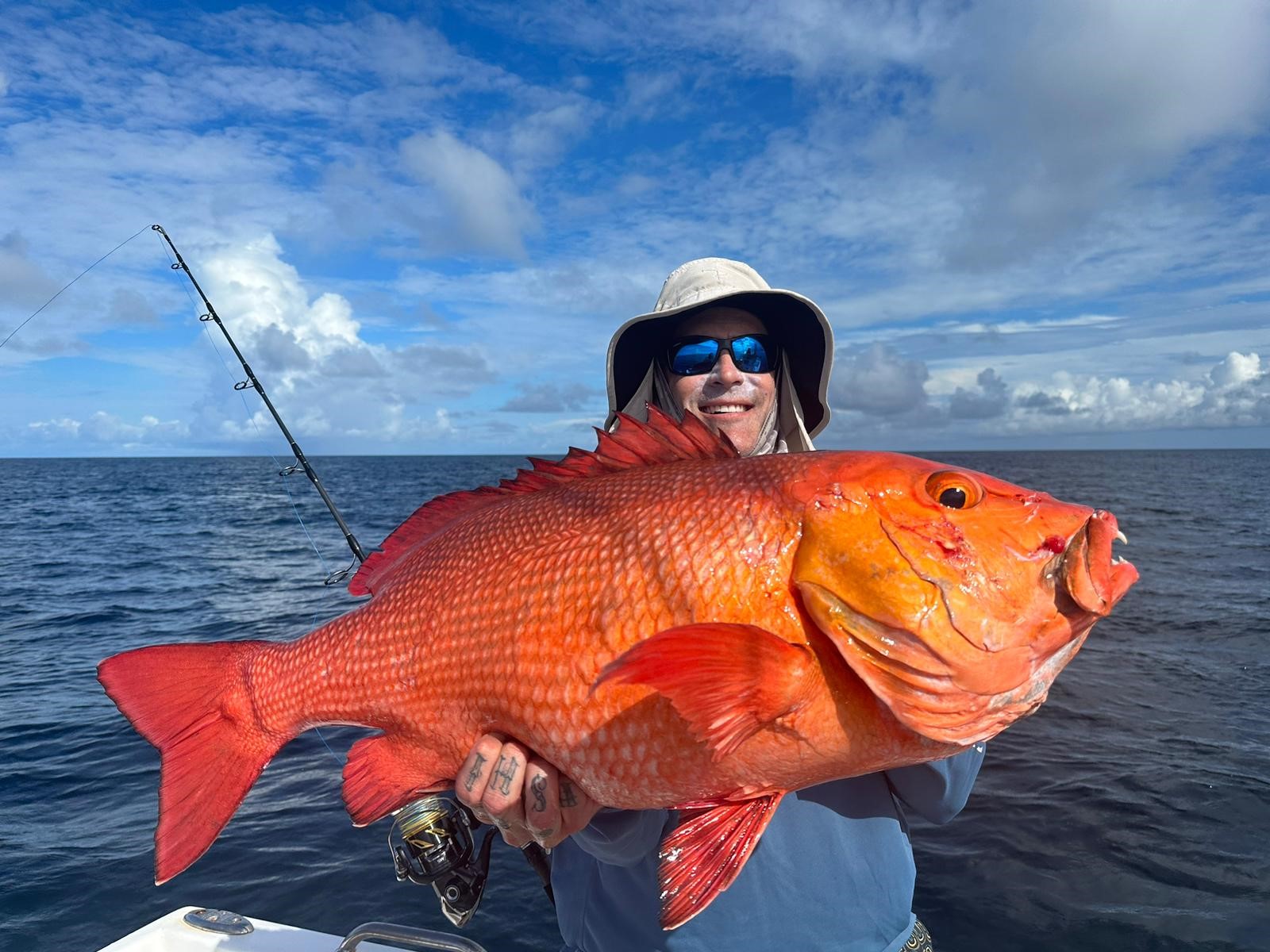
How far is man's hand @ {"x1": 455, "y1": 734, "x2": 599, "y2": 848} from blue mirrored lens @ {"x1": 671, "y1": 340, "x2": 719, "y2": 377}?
1775 mm

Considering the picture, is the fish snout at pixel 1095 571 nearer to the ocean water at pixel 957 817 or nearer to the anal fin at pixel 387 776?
the anal fin at pixel 387 776

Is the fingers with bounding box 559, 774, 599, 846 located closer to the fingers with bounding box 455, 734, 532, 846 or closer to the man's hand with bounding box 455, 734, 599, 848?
the man's hand with bounding box 455, 734, 599, 848

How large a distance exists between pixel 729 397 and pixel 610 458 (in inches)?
41.6

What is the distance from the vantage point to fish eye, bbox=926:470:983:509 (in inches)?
70.0

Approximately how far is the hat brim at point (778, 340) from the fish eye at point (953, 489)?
5.23 ft

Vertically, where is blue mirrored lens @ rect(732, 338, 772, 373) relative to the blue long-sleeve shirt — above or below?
above

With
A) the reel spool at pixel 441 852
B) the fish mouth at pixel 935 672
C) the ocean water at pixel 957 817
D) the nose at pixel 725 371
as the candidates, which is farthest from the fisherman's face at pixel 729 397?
the ocean water at pixel 957 817

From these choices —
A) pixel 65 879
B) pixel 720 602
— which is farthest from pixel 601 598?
pixel 65 879

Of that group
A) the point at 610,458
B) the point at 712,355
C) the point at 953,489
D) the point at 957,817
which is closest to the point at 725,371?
the point at 712,355

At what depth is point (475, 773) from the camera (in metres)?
2.01

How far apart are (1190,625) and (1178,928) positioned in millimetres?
11304

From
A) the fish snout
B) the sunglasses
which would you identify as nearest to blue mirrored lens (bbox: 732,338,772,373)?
the sunglasses

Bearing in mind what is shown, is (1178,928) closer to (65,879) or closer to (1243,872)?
(1243,872)

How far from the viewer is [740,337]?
3309mm
